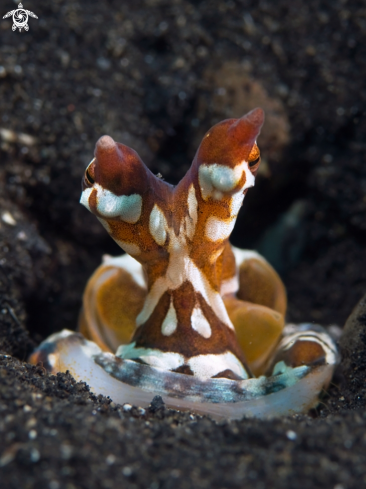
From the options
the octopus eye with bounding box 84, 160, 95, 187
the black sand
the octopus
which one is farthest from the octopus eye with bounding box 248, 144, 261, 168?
the black sand

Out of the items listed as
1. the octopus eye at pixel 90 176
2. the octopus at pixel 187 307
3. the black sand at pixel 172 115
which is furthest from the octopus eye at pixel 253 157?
the black sand at pixel 172 115

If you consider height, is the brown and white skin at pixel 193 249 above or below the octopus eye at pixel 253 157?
below

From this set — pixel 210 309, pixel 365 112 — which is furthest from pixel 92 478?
pixel 365 112

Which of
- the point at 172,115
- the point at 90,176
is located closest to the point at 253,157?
the point at 90,176

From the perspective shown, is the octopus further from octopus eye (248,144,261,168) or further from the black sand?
the black sand

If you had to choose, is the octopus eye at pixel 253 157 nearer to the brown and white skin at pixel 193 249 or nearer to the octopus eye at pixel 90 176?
the brown and white skin at pixel 193 249

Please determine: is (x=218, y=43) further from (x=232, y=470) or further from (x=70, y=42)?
(x=232, y=470)

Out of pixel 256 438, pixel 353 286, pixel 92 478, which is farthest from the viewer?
pixel 353 286

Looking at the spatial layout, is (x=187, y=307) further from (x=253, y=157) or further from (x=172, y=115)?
(x=172, y=115)
